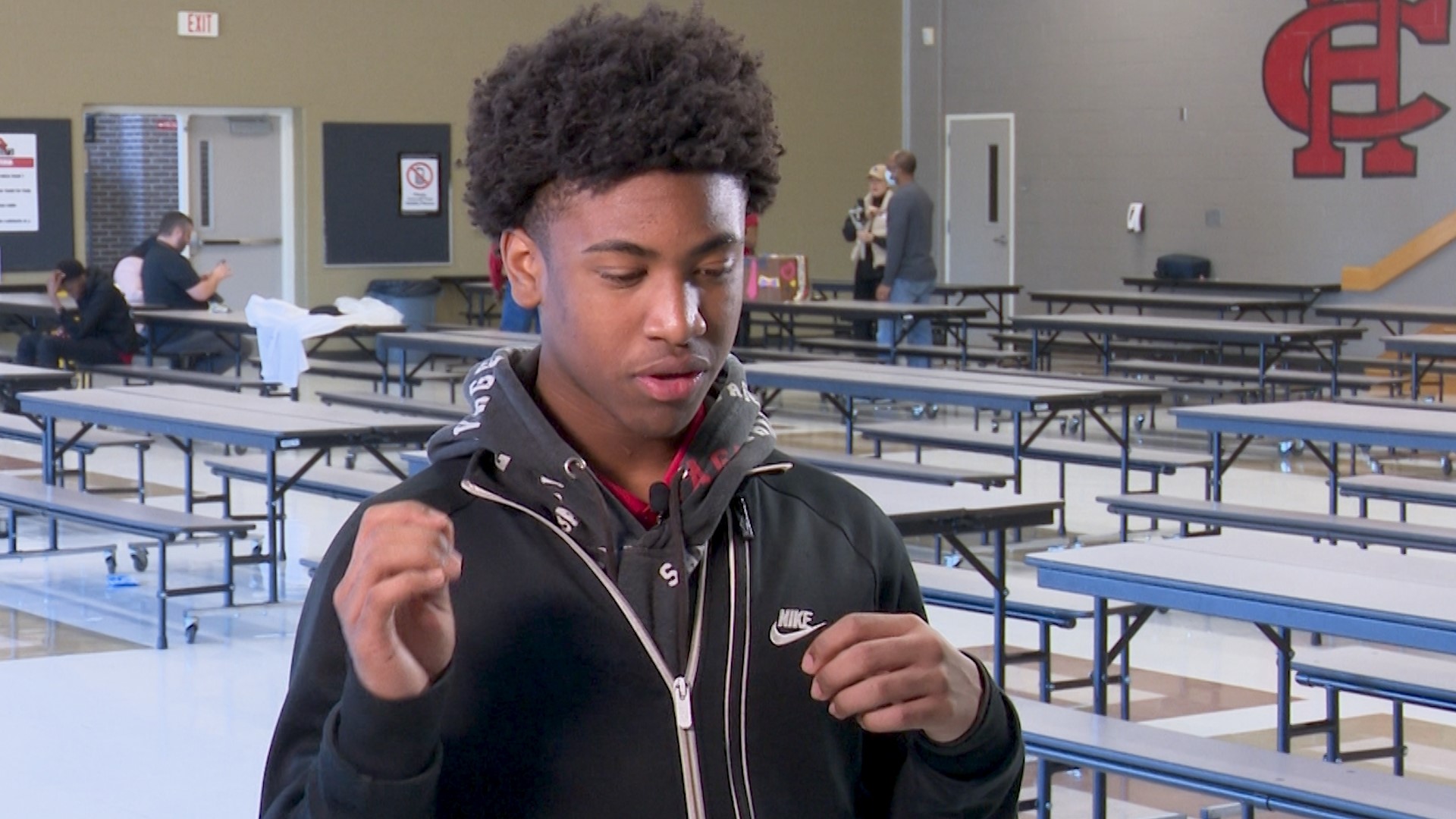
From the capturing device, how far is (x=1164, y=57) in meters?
16.2

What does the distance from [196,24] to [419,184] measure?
217 centimetres

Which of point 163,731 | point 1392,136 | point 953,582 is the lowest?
point 163,731

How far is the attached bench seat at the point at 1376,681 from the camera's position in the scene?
379 cm

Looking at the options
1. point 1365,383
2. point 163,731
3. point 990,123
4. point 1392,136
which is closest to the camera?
point 163,731

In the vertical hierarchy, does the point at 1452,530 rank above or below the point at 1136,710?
above

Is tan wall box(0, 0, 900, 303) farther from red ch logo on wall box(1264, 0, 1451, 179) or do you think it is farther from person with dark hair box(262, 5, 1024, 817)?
person with dark hair box(262, 5, 1024, 817)

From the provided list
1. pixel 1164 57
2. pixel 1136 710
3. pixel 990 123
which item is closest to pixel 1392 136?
pixel 1164 57

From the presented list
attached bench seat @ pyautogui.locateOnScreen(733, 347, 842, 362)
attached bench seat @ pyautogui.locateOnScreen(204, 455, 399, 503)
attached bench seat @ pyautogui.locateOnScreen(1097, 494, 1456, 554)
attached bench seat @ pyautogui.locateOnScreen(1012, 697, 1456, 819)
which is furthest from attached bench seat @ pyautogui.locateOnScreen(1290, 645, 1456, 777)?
attached bench seat @ pyautogui.locateOnScreen(733, 347, 842, 362)

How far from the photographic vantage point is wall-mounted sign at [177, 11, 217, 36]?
15.0 meters

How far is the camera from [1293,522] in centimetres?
590

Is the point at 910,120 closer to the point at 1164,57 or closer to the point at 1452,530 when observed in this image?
the point at 1164,57

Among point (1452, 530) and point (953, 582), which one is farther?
point (1452, 530)

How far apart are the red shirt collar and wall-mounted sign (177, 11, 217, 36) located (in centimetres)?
1448

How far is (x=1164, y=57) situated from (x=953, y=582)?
39.1 feet
